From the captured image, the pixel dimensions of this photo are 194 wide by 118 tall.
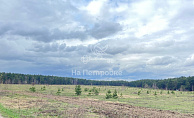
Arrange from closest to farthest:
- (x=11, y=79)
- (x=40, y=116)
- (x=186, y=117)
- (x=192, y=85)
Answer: (x=40, y=116) → (x=186, y=117) → (x=192, y=85) → (x=11, y=79)

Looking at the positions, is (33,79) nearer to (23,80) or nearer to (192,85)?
(23,80)

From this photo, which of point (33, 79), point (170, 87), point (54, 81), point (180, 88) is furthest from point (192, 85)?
point (33, 79)

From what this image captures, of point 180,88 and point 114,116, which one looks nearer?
point 114,116

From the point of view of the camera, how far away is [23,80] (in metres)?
153

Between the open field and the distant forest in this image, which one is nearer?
the open field

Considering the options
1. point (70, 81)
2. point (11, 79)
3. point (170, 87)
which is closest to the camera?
point (170, 87)

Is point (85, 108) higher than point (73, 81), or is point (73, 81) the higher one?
point (73, 81)

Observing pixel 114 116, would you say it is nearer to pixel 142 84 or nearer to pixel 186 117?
pixel 186 117

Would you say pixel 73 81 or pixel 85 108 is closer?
pixel 85 108

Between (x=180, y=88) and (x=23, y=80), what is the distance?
13039cm

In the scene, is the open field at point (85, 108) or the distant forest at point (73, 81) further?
the distant forest at point (73, 81)

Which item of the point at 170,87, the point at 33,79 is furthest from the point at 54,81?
the point at 170,87

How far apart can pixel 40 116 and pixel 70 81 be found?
16797 cm

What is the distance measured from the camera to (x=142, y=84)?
164125 millimetres
